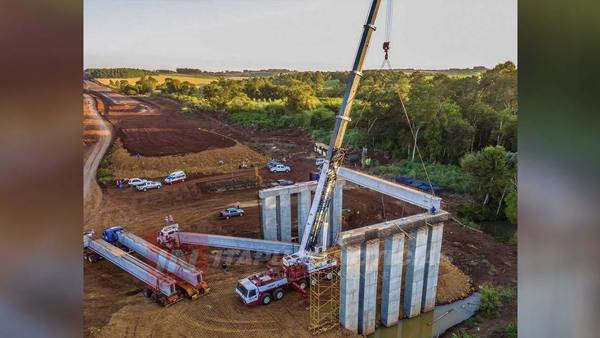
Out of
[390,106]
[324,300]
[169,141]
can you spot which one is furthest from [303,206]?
[390,106]

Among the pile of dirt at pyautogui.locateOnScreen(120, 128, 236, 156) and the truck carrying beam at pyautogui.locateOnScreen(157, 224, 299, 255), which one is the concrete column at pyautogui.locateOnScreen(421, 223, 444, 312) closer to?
the truck carrying beam at pyautogui.locateOnScreen(157, 224, 299, 255)

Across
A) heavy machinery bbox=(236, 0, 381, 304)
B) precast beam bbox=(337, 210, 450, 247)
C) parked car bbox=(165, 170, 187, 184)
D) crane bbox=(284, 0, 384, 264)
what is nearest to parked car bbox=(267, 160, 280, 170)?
parked car bbox=(165, 170, 187, 184)

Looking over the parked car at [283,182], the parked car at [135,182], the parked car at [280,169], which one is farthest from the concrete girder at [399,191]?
the parked car at [135,182]

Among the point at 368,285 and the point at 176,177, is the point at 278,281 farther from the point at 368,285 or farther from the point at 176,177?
the point at 176,177
